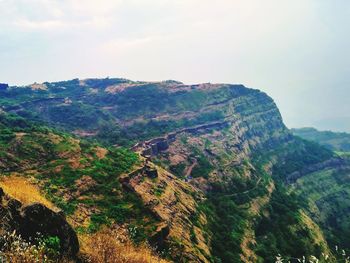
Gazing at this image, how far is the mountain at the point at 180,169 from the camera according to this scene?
58531 mm

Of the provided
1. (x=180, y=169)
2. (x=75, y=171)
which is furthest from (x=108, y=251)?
(x=180, y=169)

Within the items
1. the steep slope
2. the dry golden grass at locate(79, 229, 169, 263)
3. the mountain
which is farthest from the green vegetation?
the dry golden grass at locate(79, 229, 169, 263)

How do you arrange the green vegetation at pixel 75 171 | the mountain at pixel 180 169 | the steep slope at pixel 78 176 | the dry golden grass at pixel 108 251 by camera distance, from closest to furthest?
the dry golden grass at pixel 108 251, the steep slope at pixel 78 176, the green vegetation at pixel 75 171, the mountain at pixel 180 169

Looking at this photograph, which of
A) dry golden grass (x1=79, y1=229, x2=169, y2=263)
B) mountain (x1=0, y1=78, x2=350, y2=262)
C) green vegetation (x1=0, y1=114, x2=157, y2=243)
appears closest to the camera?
dry golden grass (x1=79, y1=229, x2=169, y2=263)

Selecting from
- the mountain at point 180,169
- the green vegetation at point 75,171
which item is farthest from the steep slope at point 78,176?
the mountain at point 180,169

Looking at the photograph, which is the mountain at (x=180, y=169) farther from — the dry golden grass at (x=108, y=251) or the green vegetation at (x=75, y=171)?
the dry golden grass at (x=108, y=251)

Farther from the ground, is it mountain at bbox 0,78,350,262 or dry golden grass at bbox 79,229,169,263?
dry golden grass at bbox 79,229,169,263

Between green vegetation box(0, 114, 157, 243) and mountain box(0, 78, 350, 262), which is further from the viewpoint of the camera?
mountain box(0, 78, 350, 262)

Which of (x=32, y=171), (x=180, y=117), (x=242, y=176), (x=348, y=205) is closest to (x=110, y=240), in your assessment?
(x=32, y=171)

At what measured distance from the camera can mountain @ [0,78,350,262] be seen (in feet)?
192

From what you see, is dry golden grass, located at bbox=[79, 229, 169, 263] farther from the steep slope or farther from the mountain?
the steep slope

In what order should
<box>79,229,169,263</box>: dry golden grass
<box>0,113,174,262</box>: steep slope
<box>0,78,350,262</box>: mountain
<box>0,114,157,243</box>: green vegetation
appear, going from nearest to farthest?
<box>79,229,169,263</box>: dry golden grass
<box>0,113,174,262</box>: steep slope
<box>0,114,157,243</box>: green vegetation
<box>0,78,350,262</box>: mountain

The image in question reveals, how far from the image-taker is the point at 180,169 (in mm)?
106688

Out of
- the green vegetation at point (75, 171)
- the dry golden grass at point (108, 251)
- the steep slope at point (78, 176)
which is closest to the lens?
the dry golden grass at point (108, 251)
